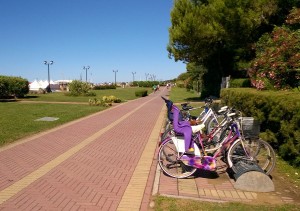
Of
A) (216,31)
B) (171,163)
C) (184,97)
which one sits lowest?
(171,163)

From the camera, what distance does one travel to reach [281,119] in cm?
686

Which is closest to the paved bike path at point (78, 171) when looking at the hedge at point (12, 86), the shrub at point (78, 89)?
the hedge at point (12, 86)

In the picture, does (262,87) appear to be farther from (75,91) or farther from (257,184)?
(75,91)

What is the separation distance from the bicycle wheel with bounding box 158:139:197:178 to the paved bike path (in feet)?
1.34

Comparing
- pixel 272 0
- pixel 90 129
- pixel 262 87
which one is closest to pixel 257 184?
pixel 262 87

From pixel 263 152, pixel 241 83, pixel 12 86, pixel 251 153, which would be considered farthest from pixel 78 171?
pixel 12 86

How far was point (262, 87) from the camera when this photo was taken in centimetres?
1088

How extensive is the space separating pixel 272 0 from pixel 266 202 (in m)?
17.7

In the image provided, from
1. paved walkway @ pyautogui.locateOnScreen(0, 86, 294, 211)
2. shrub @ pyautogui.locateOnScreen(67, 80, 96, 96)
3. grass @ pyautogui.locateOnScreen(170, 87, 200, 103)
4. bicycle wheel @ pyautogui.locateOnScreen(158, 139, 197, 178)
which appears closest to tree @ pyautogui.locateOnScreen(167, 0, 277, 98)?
grass @ pyautogui.locateOnScreen(170, 87, 200, 103)

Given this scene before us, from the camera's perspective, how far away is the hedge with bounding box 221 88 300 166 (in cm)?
613

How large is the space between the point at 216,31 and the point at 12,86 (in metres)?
18.9

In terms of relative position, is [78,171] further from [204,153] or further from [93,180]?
[204,153]

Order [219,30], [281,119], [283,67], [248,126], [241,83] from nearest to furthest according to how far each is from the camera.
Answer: [248,126]
[281,119]
[283,67]
[241,83]
[219,30]

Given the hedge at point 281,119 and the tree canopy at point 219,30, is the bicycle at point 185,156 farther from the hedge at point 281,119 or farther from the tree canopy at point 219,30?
the tree canopy at point 219,30
